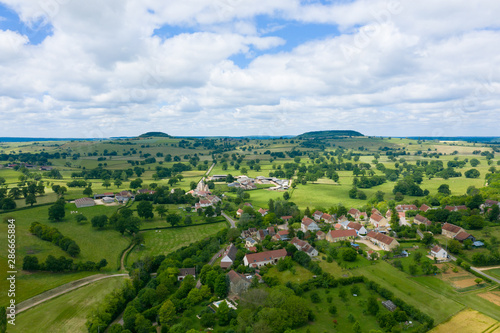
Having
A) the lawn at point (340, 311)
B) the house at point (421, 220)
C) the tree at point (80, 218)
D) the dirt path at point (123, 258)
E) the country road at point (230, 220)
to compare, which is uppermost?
the tree at point (80, 218)

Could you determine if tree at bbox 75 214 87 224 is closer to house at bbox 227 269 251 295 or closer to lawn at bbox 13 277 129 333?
lawn at bbox 13 277 129 333

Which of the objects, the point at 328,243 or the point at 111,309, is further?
the point at 328,243

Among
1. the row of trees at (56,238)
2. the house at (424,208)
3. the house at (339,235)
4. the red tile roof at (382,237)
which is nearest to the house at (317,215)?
the house at (339,235)

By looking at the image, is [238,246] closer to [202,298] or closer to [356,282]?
[202,298]

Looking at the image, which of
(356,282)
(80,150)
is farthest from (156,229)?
(80,150)

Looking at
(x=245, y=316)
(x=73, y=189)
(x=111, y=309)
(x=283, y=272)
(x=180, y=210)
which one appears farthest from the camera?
(x=73, y=189)

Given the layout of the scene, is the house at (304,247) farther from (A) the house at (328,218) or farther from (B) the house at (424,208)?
(B) the house at (424,208)

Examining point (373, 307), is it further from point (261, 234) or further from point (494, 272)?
point (261, 234)
